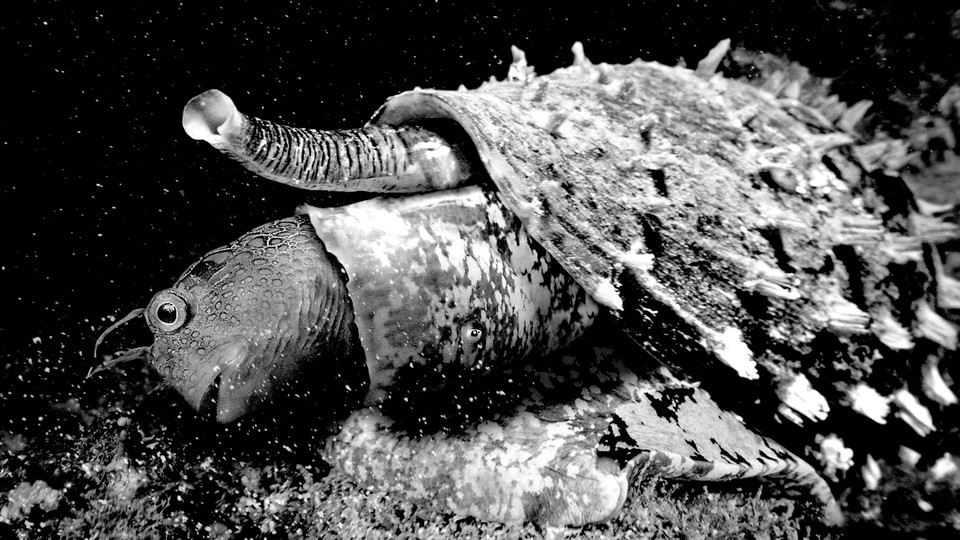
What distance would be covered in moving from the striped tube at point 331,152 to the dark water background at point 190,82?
0.50 metres

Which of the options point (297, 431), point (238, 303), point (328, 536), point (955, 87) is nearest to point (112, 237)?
point (238, 303)

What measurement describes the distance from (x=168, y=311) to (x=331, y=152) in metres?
0.71

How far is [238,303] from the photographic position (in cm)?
143

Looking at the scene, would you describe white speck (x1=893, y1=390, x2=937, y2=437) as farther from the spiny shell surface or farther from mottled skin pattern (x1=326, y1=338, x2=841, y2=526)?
mottled skin pattern (x1=326, y1=338, x2=841, y2=526)

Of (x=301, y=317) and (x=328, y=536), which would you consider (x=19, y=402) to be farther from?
(x=328, y=536)

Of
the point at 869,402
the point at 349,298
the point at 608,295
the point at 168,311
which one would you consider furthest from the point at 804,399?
the point at 168,311

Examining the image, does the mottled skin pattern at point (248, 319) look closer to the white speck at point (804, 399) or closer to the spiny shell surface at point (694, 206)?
the spiny shell surface at point (694, 206)

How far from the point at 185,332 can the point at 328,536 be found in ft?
2.53

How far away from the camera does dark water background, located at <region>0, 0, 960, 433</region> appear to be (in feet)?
4.09

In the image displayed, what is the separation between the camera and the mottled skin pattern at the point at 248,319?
4.66ft

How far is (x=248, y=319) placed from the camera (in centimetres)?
143

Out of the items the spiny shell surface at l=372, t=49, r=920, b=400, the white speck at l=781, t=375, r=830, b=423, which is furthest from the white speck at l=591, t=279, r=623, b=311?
the white speck at l=781, t=375, r=830, b=423

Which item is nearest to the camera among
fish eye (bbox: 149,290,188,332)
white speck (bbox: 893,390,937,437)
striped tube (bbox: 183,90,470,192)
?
striped tube (bbox: 183,90,470,192)

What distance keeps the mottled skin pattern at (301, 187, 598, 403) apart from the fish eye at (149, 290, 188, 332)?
48 cm
